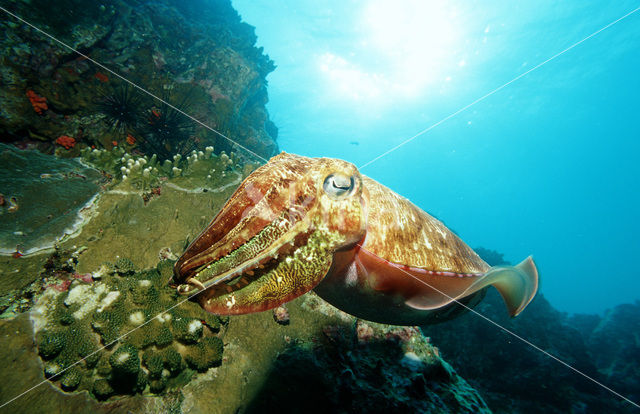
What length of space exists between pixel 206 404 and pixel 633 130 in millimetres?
119655

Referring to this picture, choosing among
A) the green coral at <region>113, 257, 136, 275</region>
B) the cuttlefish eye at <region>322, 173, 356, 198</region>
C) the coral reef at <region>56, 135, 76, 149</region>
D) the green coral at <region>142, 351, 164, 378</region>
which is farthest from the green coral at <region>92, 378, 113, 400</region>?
the coral reef at <region>56, 135, 76, 149</region>

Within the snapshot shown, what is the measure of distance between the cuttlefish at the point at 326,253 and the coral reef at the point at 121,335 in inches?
59.9

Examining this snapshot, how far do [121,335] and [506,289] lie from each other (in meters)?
3.76

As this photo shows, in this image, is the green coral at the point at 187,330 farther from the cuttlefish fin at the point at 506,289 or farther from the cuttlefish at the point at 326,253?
the cuttlefish fin at the point at 506,289

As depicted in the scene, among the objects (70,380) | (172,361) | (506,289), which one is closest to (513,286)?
(506,289)

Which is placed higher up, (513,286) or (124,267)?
(513,286)

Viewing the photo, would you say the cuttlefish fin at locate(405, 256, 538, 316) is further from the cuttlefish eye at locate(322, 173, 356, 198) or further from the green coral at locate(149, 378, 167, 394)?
the green coral at locate(149, 378, 167, 394)

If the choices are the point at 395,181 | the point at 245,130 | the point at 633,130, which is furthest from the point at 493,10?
A: the point at 395,181

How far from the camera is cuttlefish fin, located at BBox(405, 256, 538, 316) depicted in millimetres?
1722

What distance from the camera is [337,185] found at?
1659 millimetres

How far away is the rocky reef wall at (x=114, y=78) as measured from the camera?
20.9 feet

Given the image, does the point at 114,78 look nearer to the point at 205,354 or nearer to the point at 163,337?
the point at 163,337

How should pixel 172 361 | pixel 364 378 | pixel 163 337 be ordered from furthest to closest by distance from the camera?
1. pixel 364 378
2. pixel 163 337
3. pixel 172 361

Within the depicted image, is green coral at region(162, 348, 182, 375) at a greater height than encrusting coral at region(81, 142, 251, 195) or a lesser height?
lesser
